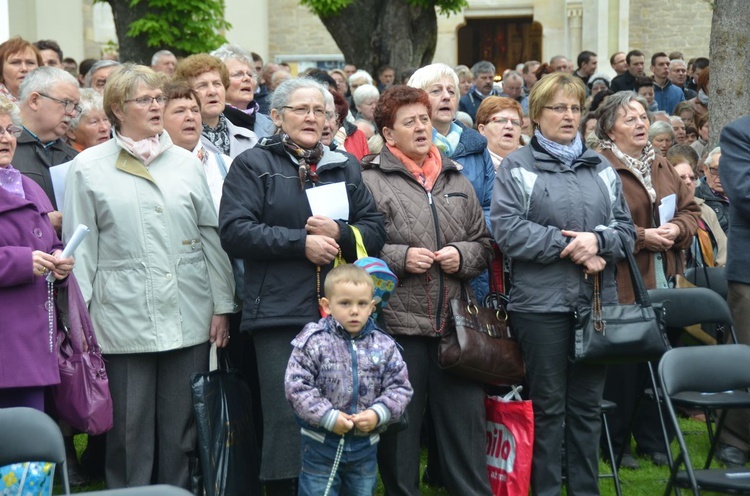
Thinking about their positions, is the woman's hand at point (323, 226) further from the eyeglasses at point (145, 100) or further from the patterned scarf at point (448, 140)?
the patterned scarf at point (448, 140)

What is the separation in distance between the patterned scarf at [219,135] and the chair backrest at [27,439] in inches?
99.7

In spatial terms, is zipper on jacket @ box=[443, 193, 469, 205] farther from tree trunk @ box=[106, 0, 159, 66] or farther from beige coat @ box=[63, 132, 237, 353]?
tree trunk @ box=[106, 0, 159, 66]

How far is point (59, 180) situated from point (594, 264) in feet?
9.02

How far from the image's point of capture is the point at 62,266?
498cm

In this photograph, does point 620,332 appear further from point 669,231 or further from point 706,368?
point 669,231

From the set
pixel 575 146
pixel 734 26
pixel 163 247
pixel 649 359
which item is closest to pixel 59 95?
pixel 163 247

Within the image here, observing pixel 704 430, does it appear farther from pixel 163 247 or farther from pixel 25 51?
pixel 25 51

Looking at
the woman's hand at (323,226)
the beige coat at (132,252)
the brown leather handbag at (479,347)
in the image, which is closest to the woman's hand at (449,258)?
the brown leather handbag at (479,347)

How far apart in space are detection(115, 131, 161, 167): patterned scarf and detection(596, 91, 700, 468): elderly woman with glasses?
2649 millimetres

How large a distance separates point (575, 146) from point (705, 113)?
7.40 m

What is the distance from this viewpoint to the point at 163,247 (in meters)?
5.45

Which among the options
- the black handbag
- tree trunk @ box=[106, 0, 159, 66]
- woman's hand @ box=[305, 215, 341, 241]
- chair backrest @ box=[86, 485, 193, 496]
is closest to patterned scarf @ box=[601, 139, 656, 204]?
the black handbag

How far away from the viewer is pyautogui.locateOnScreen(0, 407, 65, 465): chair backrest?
4117mm

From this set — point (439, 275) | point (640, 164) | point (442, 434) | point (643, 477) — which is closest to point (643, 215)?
point (640, 164)
